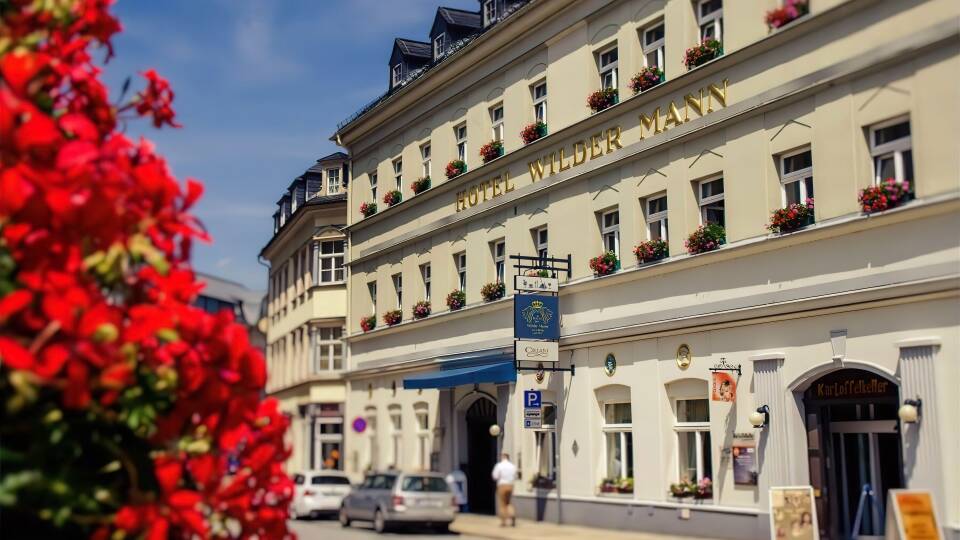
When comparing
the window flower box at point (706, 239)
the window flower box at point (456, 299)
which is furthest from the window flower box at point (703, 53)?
the window flower box at point (456, 299)

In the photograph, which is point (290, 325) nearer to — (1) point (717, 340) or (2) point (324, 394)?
(2) point (324, 394)

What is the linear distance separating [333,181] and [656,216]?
31.7 m

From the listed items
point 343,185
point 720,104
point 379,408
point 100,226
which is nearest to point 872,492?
point 720,104

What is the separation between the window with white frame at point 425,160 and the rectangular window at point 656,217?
486 inches

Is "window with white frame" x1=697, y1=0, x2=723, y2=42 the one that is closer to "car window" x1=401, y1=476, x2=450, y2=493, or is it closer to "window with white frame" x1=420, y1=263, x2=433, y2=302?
"car window" x1=401, y1=476, x2=450, y2=493

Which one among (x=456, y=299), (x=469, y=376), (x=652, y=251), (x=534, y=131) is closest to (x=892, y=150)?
(x=652, y=251)

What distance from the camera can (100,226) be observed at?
304cm

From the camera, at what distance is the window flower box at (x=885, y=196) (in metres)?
17.5

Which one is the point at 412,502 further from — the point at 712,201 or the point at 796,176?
the point at 796,176

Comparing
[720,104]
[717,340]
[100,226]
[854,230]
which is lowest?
[100,226]

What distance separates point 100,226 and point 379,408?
3558 cm

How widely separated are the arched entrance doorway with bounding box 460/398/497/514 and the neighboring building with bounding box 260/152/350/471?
13.2 metres

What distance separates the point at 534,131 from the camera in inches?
1121

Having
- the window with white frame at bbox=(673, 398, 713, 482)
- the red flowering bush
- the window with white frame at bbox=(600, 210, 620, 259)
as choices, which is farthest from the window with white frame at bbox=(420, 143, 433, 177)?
the red flowering bush
